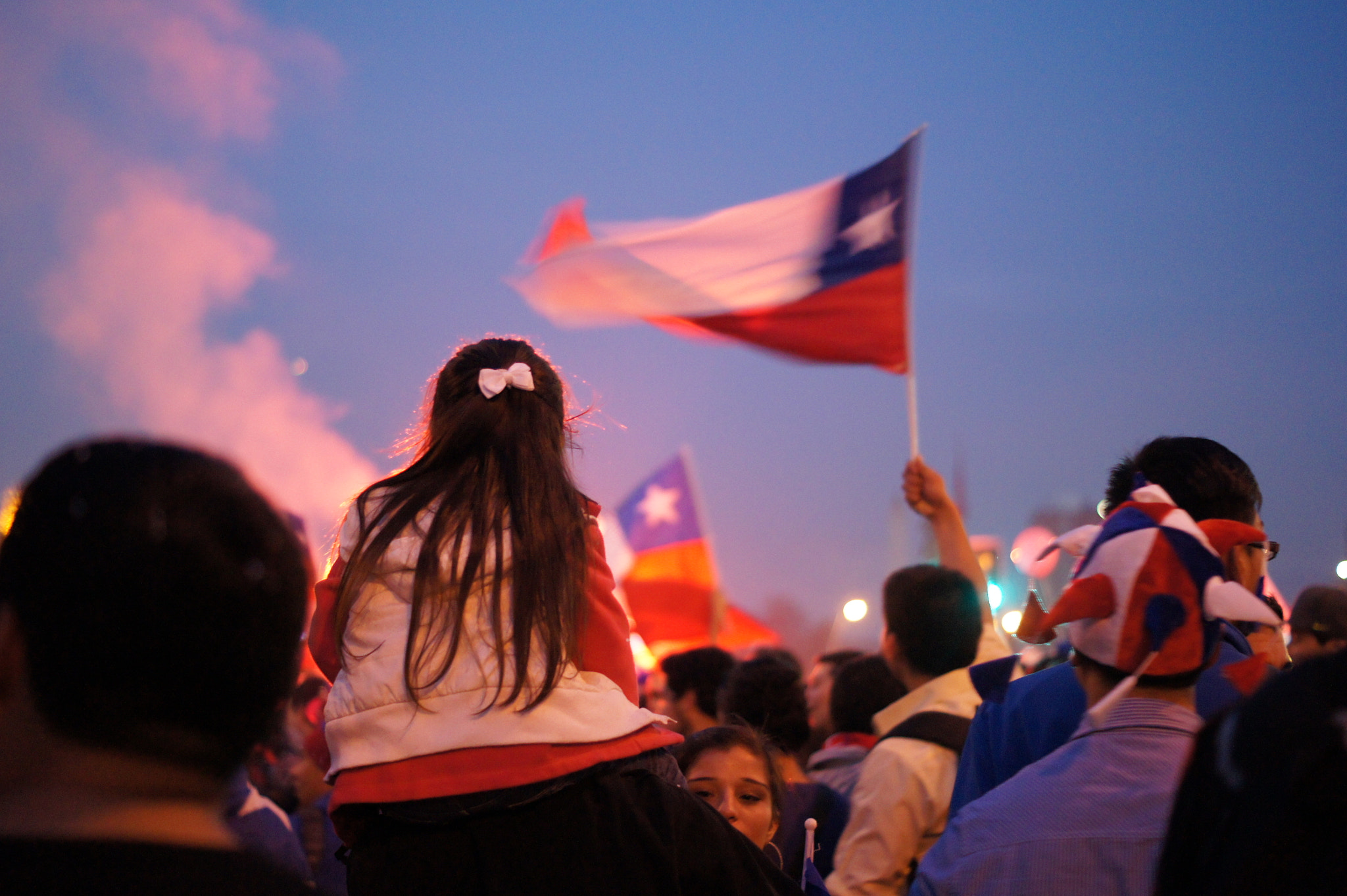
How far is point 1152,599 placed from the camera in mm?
2066

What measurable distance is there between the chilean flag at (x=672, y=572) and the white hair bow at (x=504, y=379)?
9.06 m

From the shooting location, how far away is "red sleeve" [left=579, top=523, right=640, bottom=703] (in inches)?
86.9

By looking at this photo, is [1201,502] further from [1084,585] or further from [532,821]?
[532,821]

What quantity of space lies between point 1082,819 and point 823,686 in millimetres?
4094

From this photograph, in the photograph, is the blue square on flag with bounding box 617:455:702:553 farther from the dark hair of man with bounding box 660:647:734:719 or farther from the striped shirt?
the striped shirt

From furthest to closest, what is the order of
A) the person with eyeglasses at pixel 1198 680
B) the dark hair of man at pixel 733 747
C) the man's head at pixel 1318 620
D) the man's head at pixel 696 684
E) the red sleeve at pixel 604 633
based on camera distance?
the man's head at pixel 696 684 < the man's head at pixel 1318 620 < the dark hair of man at pixel 733 747 < the person with eyeglasses at pixel 1198 680 < the red sleeve at pixel 604 633

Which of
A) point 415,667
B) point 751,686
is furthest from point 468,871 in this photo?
point 751,686

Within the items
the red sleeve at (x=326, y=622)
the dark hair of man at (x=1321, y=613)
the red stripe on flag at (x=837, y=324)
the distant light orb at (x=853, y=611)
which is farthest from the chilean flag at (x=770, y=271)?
the distant light orb at (x=853, y=611)

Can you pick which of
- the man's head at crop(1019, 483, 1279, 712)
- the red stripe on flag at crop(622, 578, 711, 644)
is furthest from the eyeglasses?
the red stripe on flag at crop(622, 578, 711, 644)

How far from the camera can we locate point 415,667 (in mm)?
2012

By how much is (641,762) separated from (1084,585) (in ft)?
3.10

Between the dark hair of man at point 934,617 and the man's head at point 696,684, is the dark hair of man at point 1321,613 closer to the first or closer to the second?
the dark hair of man at point 934,617

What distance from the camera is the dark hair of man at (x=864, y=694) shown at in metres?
4.80

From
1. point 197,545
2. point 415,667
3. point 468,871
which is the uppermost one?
point 197,545
